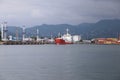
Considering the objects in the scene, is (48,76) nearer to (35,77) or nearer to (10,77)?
(35,77)

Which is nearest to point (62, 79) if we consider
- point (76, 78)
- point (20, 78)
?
point (76, 78)

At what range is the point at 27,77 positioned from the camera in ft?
137

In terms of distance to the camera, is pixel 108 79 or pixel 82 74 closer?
pixel 108 79

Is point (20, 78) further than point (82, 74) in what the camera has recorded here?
No

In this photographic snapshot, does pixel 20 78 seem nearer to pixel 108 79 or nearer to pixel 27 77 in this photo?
pixel 27 77

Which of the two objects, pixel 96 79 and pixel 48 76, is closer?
pixel 96 79

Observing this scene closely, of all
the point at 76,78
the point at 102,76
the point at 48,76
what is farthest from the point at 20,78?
the point at 102,76

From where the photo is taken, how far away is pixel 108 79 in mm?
40375

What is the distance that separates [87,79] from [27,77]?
709cm

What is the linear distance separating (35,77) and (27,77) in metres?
0.96

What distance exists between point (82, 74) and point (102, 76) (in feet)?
10.7

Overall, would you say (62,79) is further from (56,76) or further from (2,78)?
(2,78)

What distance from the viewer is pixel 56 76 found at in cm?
4291

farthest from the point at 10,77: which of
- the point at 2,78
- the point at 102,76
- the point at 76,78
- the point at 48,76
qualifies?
the point at 102,76
